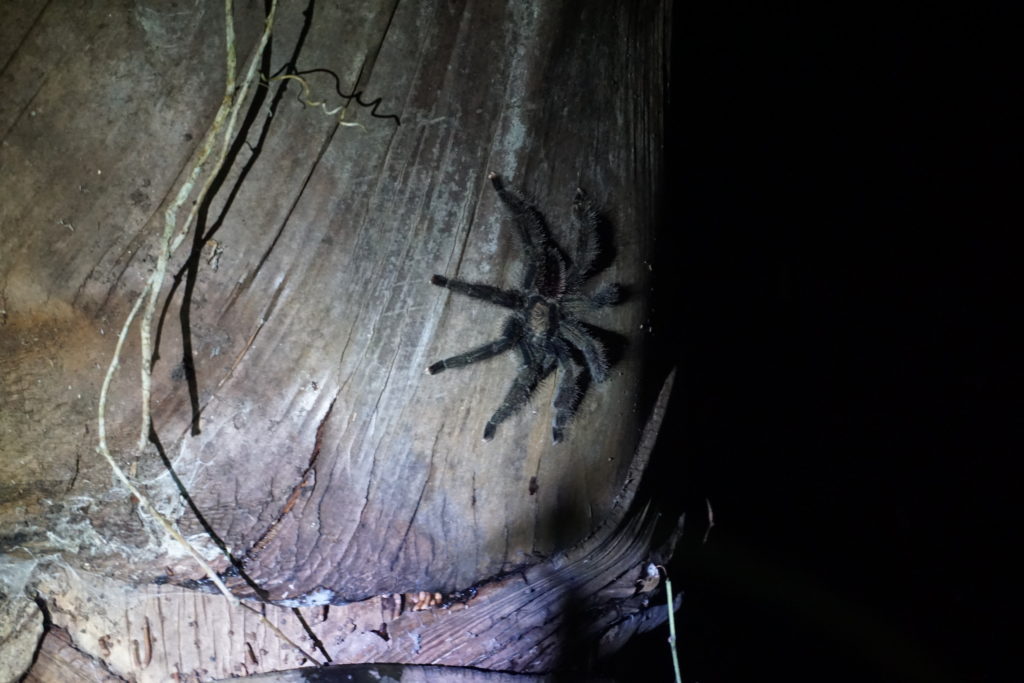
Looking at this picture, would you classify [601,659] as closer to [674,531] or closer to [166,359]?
[674,531]

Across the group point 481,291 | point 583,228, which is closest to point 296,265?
point 481,291

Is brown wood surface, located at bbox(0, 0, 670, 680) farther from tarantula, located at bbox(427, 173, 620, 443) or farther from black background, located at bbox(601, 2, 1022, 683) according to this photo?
black background, located at bbox(601, 2, 1022, 683)

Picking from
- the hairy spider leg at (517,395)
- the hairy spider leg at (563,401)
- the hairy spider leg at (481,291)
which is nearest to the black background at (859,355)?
the hairy spider leg at (563,401)

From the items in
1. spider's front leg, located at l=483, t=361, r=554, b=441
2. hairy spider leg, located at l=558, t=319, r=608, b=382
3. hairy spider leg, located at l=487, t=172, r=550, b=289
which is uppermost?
hairy spider leg, located at l=487, t=172, r=550, b=289

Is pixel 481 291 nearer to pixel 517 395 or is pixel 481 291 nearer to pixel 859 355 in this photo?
pixel 517 395

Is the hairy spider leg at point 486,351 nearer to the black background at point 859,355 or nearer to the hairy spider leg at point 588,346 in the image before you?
the hairy spider leg at point 588,346

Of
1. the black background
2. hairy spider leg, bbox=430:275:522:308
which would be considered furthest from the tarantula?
the black background

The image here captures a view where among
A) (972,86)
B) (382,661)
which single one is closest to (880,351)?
(972,86)

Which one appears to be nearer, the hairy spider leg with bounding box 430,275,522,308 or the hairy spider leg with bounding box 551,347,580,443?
the hairy spider leg with bounding box 430,275,522,308
